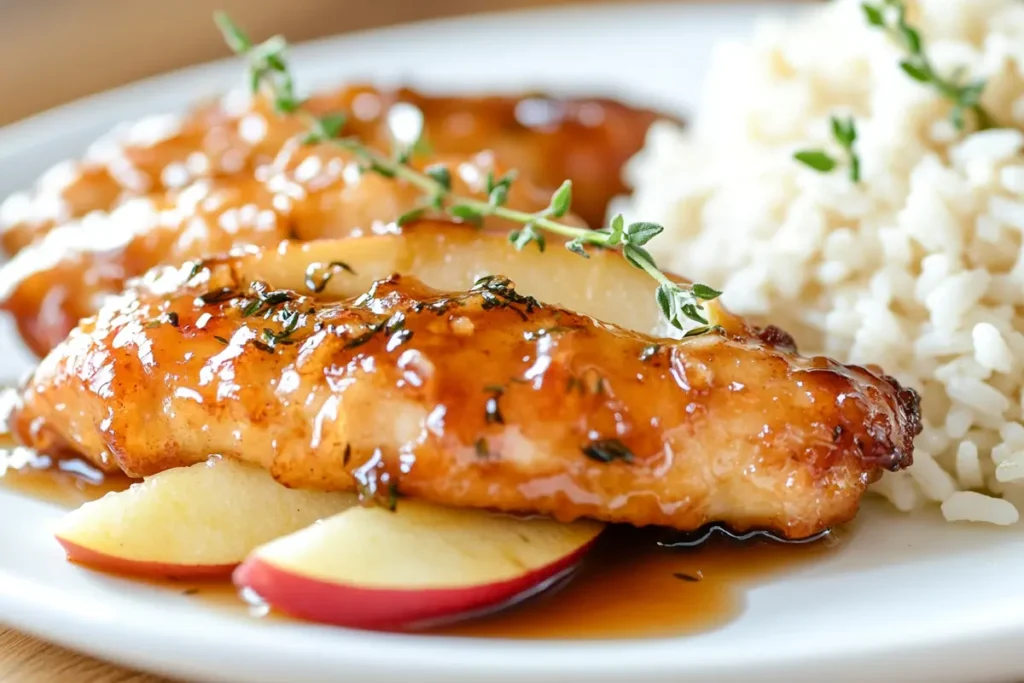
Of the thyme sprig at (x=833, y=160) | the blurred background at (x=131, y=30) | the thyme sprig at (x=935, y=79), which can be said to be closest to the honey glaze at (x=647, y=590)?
the thyme sprig at (x=833, y=160)

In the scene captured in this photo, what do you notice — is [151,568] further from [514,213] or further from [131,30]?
[131,30]

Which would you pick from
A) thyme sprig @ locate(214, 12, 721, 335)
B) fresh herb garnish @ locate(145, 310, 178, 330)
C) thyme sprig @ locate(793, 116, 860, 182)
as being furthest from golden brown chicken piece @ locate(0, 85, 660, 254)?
fresh herb garnish @ locate(145, 310, 178, 330)

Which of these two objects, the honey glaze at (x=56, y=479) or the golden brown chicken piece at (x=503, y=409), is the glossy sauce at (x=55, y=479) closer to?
the honey glaze at (x=56, y=479)

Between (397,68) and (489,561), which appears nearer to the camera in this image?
(489,561)

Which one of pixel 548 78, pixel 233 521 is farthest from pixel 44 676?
pixel 548 78

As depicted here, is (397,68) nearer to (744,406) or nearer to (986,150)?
(986,150)

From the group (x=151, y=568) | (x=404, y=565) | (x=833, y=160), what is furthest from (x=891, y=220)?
(x=151, y=568)
